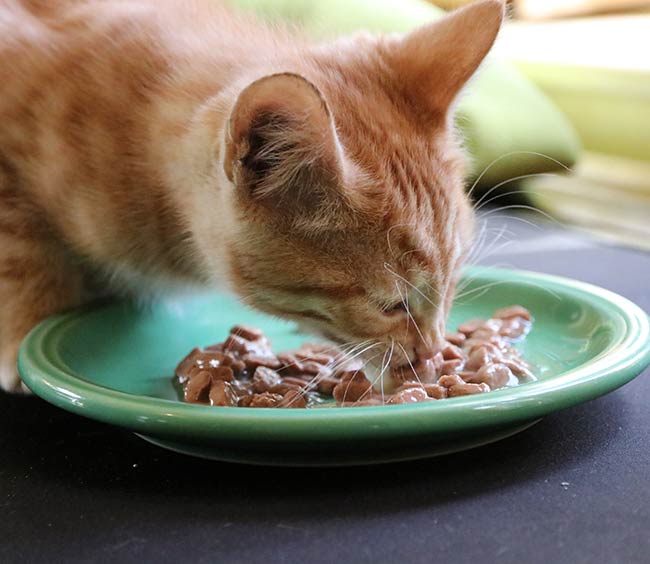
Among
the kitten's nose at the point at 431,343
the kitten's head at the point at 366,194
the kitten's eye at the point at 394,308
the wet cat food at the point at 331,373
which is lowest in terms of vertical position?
the wet cat food at the point at 331,373

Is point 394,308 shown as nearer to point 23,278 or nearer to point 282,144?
point 282,144

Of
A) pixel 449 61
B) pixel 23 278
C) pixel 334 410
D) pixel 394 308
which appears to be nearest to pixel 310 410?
pixel 334 410

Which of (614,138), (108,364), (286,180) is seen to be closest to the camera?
(286,180)

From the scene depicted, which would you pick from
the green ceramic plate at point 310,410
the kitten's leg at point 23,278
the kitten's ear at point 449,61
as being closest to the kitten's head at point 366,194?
the kitten's ear at point 449,61

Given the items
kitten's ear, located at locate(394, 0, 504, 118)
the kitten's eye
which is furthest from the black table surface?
kitten's ear, located at locate(394, 0, 504, 118)

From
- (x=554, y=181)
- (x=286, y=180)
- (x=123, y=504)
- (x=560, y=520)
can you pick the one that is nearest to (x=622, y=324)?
(x=560, y=520)

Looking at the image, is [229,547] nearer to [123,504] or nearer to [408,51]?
[123,504]

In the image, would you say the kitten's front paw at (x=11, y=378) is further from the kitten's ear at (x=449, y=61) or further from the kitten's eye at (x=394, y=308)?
the kitten's ear at (x=449, y=61)
